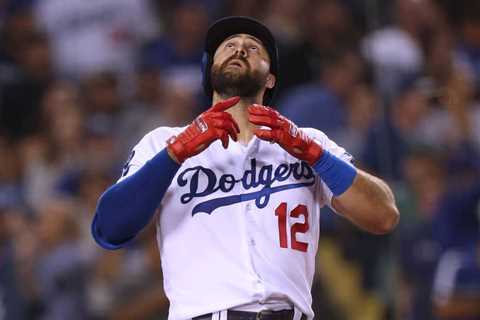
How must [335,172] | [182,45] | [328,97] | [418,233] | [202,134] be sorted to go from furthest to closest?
[182,45] < [328,97] < [418,233] < [335,172] < [202,134]

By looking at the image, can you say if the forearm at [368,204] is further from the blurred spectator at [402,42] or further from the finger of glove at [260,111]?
the blurred spectator at [402,42]

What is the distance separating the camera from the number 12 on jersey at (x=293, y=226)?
301cm

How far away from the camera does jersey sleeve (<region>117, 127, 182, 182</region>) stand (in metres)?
3.11

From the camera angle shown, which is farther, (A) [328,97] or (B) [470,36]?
(B) [470,36]

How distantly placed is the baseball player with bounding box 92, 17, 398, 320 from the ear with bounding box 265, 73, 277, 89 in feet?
0.30

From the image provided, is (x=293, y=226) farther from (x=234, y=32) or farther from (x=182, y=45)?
(x=182, y=45)

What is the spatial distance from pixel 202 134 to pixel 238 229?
314mm

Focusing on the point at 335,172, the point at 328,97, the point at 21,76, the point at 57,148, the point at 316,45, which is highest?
the point at 316,45

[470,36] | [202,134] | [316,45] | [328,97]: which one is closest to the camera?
[202,134]

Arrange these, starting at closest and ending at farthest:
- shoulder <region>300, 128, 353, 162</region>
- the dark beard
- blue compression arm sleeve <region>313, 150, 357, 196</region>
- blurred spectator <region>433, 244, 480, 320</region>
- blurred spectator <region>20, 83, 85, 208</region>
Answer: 1. blue compression arm sleeve <region>313, 150, 357, 196</region>
2. the dark beard
3. shoulder <region>300, 128, 353, 162</region>
4. blurred spectator <region>433, 244, 480, 320</region>
5. blurred spectator <region>20, 83, 85, 208</region>

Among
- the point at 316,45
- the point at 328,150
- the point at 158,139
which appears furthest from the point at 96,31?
the point at 328,150

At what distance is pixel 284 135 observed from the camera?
115 inches

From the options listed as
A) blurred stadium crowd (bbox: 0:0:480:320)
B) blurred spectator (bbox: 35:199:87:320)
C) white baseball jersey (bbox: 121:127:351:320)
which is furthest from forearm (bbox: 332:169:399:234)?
blurred spectator (bbox: 35:199:87:320)

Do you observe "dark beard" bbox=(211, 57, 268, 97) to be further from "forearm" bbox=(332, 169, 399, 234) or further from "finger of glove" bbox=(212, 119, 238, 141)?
"forearm" bbox=(332, 169, 399, 234)
